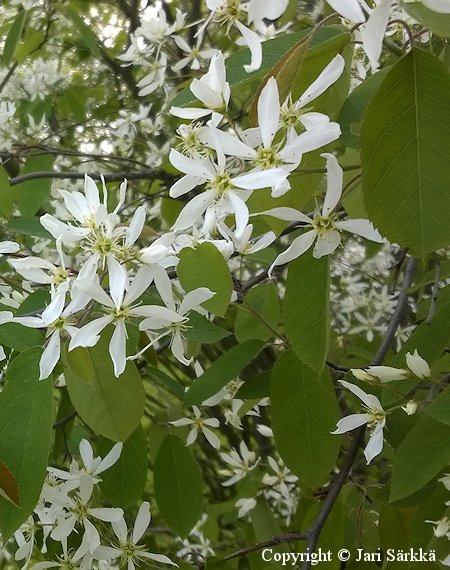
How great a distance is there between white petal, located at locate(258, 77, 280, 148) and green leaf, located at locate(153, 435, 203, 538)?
1.84 feet

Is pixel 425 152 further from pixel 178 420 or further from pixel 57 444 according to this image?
pixel 57 444

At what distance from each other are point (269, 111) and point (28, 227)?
0.62 m

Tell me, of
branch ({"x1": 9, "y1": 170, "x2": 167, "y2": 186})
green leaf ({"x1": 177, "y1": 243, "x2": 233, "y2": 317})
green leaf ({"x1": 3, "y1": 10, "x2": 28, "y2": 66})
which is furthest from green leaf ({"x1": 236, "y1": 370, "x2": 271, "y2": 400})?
green leaf ({"x1": 3, "y1": 10, "x2": 28, "y2": 66})

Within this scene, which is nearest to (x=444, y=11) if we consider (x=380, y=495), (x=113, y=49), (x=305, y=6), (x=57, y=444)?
(x=380, y=495)

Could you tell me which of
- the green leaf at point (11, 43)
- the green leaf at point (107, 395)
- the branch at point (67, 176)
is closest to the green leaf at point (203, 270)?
the green leaf at point (107, 395)

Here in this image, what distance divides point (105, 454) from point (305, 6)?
4.89 ft

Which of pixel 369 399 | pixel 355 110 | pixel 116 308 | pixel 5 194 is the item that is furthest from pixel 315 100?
pixel 5 194

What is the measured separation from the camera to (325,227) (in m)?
0.66

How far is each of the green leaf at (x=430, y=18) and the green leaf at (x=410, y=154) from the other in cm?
6

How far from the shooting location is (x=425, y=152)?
0.50 meters

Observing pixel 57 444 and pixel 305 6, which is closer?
pixel 57 444

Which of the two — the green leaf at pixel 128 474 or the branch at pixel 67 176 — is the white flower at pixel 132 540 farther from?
the branch at pixel 67 176

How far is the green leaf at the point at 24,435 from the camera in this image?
2.04 feet

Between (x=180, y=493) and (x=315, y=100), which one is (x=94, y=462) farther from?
(x=315, y=100)
